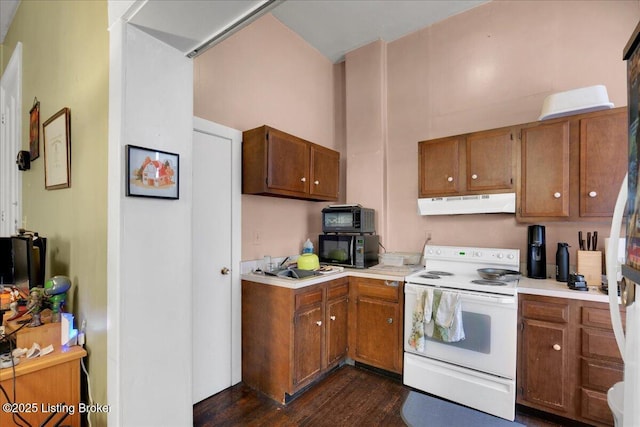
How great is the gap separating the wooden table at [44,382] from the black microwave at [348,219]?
219 cm

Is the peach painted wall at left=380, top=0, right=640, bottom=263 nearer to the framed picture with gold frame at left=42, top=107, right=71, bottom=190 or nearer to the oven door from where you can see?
the oven door

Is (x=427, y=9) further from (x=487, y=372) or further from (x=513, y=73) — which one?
(x=487, y=372)

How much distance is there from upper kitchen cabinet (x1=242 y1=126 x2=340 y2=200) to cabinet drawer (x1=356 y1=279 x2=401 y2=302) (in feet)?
3.33

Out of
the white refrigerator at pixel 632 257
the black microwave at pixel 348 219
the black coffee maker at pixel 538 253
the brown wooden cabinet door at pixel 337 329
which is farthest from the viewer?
the black microwave at pixel 348 219

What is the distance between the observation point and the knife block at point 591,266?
2088 millimetres

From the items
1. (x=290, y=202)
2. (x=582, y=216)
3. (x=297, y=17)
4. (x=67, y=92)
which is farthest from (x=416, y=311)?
(x=297, y=17)

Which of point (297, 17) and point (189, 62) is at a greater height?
point (297, 17)

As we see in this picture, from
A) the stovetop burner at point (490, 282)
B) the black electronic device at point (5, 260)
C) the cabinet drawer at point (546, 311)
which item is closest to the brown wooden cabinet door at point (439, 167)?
the stovetop burner at point (490, 282)

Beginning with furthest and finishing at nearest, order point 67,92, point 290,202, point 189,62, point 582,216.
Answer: point 290,202 < point 582,216 < point 67,92 < point 189,62

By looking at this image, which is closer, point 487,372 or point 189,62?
point 189,62

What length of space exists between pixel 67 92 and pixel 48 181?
665 millimetres

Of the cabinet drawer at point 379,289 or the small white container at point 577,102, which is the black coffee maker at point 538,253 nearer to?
the small white container at point 577,102

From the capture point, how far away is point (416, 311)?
235 centimetres

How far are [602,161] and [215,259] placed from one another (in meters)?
2.97
